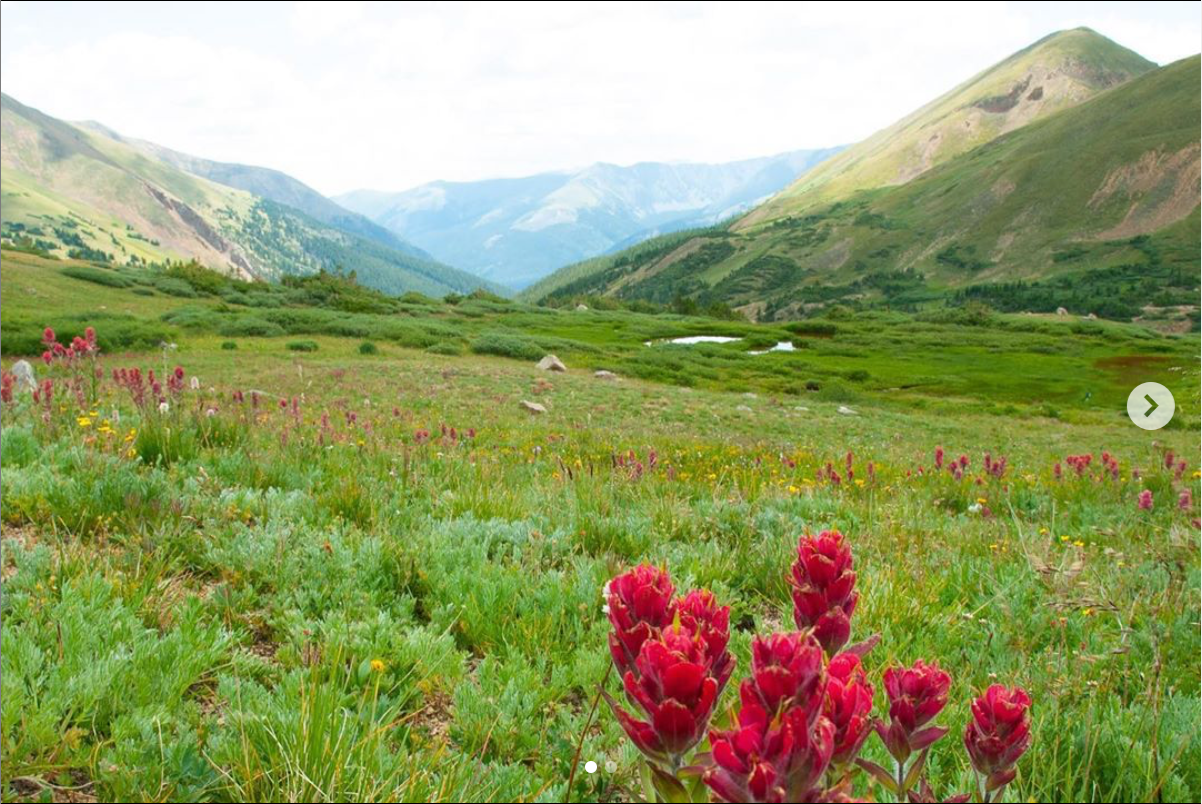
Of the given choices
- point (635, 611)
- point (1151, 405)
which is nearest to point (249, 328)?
point (1151, 405)

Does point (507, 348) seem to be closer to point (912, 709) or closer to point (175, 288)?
point (175, 288)

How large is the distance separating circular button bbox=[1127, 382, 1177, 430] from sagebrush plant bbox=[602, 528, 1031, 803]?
15.5ft

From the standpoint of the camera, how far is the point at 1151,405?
532 cm

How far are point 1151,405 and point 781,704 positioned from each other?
5846 millimetres

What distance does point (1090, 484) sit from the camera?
10039 mm

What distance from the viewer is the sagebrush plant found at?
3.27 ft

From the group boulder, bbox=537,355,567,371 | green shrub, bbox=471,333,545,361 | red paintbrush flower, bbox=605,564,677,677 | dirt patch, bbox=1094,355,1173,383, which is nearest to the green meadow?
red paintbrush flower, bbox=605,564,677,677

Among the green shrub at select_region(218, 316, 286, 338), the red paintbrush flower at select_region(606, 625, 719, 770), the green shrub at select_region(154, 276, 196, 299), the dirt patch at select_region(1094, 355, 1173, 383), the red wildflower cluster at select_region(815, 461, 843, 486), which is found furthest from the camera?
the green shrub at select_region(154, 276, 196, 299)

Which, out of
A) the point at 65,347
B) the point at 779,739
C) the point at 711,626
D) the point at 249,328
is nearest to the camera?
the point at 779,739

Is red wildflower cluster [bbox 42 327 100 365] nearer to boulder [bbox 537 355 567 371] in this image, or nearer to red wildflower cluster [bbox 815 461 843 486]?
red wildflower cluster [bbox 815 461 843 486]

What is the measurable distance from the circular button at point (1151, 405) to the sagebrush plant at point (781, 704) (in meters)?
4.74

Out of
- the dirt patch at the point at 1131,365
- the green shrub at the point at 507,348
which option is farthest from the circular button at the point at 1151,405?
the dirt patch at the point at 1131,365

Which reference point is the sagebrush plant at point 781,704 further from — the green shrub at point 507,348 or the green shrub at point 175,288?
the green shrub at point 175,288

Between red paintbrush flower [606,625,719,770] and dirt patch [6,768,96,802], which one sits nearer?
red paintbrush flower [606,625,719,770]
